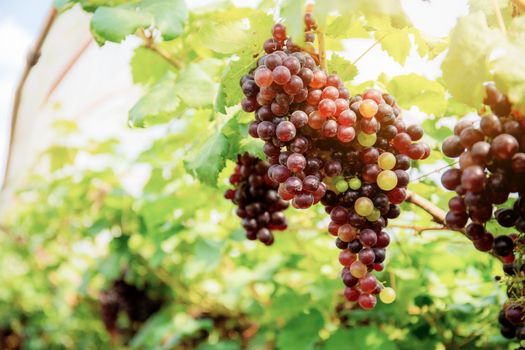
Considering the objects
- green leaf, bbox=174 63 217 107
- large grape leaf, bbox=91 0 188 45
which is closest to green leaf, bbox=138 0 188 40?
large grape leaf, bbox=91 0 188 45

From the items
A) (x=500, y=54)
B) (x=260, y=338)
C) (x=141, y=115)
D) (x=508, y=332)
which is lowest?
(x=260, y=338)

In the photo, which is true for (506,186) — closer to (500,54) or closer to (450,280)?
(500,54)

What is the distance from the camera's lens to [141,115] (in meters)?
1.18

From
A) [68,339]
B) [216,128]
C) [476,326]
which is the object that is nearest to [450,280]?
[476,326]

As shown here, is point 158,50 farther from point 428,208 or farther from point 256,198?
point 428,208

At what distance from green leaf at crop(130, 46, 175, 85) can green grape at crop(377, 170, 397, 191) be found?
100 cm

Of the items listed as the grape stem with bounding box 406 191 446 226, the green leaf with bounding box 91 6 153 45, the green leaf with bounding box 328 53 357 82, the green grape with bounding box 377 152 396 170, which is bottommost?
the grape stem with bounding box 406 191 446 226

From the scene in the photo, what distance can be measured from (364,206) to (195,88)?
0.65 meters

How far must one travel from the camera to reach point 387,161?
2.65 ft

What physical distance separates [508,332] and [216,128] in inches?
33.8

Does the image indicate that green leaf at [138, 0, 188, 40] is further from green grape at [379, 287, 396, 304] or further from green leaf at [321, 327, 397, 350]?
green leaf at [321, 327, 397, 350]

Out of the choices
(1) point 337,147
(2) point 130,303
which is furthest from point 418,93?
(2) point 130,303

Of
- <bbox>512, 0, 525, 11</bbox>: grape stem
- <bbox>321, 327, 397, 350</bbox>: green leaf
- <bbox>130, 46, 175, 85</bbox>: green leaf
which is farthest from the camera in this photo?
<bbox>130, 46, 175, 85</bbox>: green leaf

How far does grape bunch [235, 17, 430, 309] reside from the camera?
0.80 metres
